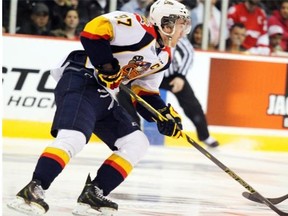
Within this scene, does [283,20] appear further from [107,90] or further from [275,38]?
[107,90]

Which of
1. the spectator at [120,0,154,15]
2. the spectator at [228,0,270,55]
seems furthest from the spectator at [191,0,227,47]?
the spectator at [120,0,154,15]

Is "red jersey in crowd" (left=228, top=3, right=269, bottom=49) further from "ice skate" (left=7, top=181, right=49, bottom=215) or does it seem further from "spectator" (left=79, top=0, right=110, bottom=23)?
"ice skate" (left=7, top=181, right=49, bottom=215)

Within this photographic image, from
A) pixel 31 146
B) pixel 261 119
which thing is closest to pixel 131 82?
pixel 31 146

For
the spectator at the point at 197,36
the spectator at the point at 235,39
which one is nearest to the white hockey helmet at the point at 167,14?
the spectator at the point at 197,36

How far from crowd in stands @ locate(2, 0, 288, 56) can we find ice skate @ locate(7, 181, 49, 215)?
4.62 metres

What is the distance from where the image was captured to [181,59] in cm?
845

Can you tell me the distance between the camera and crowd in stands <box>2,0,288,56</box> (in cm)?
821

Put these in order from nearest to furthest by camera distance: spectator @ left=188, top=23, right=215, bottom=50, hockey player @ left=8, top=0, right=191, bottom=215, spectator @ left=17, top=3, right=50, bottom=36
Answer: hockey player @ left=8, top=0, right=191, bottom=215 < spectator @ left=17, top=3, right=50, bottom=36 < spectator @ left=188, top=23, right=215, bottom=50

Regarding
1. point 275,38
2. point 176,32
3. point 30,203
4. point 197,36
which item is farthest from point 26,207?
point 275,38

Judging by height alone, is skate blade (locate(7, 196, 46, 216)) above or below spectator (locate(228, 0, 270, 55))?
above

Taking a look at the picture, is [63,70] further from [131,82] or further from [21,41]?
[21,41]

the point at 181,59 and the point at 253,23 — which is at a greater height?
the point at 253,23

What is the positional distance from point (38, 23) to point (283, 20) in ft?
8.19

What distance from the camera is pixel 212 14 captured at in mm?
8758
